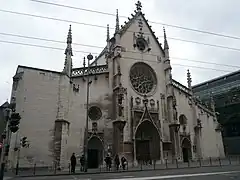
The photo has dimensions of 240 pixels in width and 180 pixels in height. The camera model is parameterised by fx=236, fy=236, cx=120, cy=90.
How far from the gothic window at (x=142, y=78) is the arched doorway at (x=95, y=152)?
760 cm

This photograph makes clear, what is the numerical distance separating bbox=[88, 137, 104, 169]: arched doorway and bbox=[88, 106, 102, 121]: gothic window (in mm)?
2143

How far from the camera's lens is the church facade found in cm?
2077

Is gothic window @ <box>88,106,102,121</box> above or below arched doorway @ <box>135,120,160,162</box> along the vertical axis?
above

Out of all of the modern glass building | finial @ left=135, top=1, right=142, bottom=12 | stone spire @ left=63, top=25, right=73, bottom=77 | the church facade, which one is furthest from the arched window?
the modern glass building

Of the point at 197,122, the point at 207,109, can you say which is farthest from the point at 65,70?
the point at 207,109

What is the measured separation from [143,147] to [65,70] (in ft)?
40.6

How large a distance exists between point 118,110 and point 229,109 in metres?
29.7

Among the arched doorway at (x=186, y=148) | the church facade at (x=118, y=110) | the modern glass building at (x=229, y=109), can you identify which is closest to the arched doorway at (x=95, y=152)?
the church facade at (x=118, y=110)

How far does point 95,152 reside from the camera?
79.3 feet

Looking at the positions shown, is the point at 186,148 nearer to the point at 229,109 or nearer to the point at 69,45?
the point at 69,45

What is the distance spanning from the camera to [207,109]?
113ft

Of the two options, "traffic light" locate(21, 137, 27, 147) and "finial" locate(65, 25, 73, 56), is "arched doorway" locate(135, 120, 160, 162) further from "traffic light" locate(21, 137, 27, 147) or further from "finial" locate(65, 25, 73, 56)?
"traffic light" locate(21, 137, 27, 147)

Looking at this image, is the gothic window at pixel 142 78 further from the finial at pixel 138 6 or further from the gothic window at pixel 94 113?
the finial at pixel 138 6

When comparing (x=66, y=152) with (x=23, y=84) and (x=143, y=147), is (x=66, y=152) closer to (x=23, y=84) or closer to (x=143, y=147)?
(x=23, y=84)
